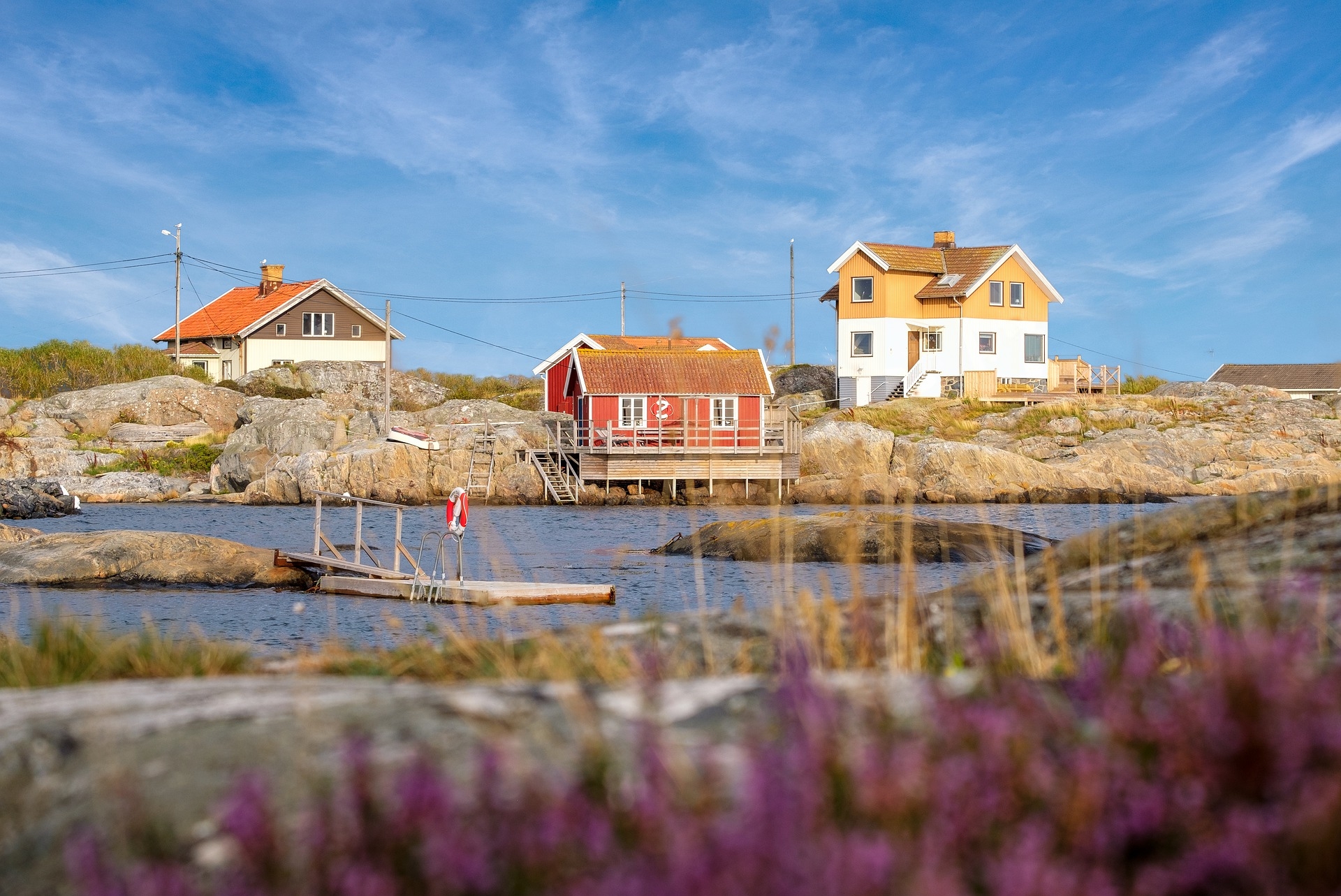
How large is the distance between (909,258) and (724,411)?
1597cm

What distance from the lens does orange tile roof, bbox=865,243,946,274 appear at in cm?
5678

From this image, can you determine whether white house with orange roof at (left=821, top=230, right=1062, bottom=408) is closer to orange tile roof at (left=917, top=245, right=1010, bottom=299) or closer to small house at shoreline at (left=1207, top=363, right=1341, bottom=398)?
orange tile roof at (left=917, top=245, right=1010, bottom=299)

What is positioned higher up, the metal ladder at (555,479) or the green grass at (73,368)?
the green grass at (73,368)

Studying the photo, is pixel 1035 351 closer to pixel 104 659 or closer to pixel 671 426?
pixel 671 426

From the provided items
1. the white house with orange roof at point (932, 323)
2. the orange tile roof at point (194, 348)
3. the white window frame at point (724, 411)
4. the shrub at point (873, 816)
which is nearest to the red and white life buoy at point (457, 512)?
the shrub at point (873, 816)

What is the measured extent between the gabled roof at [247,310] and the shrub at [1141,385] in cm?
4183

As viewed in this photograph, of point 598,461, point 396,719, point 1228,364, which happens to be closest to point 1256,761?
point 396,719

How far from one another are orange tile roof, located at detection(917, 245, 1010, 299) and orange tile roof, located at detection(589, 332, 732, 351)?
12095mm

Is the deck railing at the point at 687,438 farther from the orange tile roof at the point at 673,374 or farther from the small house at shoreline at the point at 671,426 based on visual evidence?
the orange tile roof at the point at 673,374

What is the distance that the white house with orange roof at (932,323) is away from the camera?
56094 millimetres

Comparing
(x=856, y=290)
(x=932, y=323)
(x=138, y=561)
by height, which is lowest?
(x=138, y=561)

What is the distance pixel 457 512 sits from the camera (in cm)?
1797

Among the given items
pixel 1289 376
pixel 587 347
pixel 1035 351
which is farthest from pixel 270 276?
pixel 1289 376

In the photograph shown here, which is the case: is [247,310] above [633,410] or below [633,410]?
above
